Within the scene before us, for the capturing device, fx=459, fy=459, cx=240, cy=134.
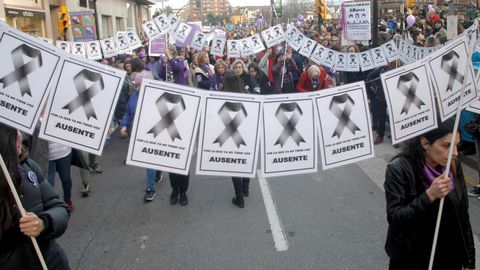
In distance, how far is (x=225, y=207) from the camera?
603 cm

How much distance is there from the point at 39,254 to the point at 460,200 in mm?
2426

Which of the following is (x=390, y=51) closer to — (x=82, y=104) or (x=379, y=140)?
(x=379, y=140)

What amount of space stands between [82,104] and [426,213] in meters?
2.11

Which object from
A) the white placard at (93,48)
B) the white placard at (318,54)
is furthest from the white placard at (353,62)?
the white placard at (93,48)

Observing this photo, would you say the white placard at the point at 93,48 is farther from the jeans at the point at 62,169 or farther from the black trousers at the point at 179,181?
the black trousers at the point at 179,181

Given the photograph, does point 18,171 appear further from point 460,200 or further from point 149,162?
point 460,200

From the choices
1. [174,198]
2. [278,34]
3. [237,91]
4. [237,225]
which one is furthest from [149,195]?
[278,34]

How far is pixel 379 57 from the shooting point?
9750mm

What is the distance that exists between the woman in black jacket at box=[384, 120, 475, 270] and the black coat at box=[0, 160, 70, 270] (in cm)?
195

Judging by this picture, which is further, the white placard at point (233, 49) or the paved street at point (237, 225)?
the white placard at point (233, 49)

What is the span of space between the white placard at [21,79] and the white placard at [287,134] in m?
1.34

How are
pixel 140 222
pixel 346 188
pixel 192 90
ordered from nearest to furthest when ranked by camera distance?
pixel 192 90, pixel 140 222, pixel 346 188

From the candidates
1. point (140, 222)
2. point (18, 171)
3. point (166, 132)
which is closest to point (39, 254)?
point (18, 171)

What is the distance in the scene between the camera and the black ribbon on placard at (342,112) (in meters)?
3.01
